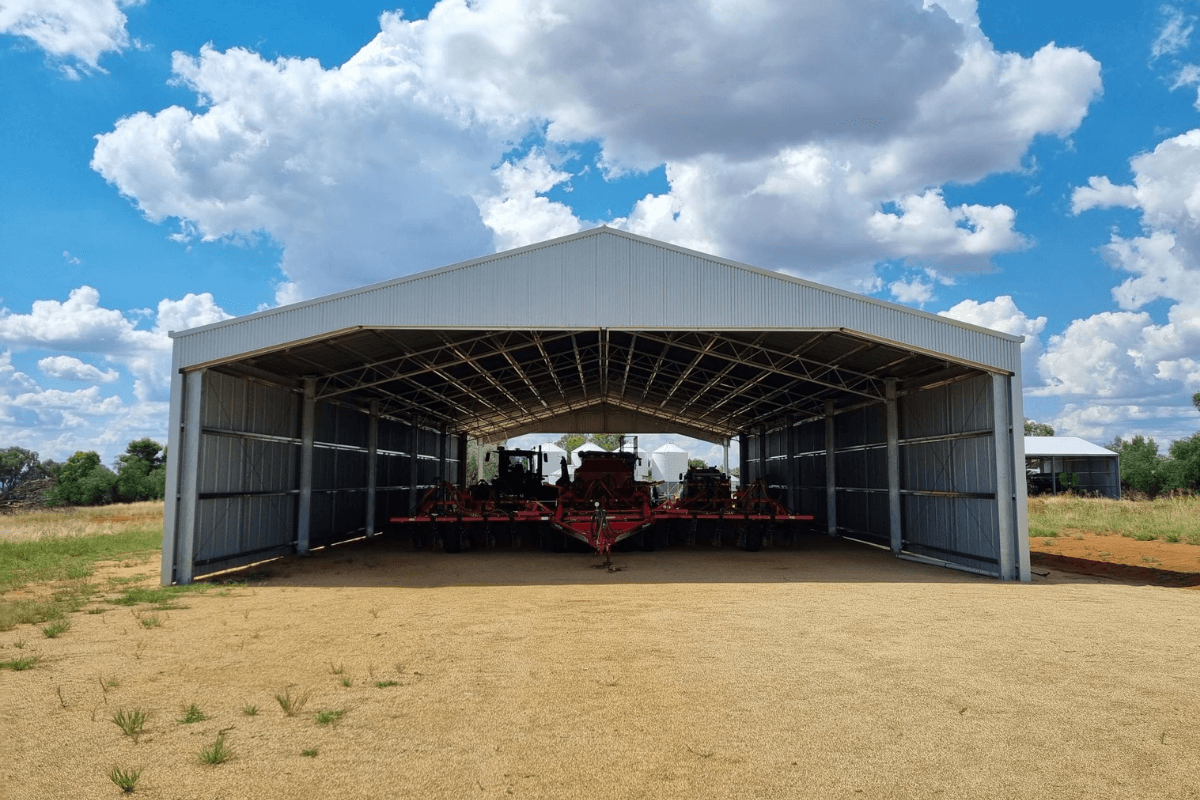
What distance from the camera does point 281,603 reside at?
39.7ft

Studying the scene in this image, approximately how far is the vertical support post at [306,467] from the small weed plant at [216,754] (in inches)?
561

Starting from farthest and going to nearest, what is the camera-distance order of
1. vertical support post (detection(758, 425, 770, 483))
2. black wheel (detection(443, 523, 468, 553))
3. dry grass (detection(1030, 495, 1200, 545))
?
vertical support post (detection(758, 425, 770, 483)), dry grass (detection(1030, 495, 1200, 545)), black wheel (detection(443, 523, 468, 553))

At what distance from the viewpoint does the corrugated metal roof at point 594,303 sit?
14500mm

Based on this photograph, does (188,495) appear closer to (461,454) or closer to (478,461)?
(461,454)

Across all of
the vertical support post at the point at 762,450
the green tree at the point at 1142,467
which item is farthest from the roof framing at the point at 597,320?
the green tree at the point at 1142,467

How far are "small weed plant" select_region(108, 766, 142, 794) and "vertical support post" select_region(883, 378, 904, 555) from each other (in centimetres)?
1703

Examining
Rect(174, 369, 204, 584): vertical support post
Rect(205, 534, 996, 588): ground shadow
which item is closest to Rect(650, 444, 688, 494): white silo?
Rect(205, 534, 996, 588): ground shadow

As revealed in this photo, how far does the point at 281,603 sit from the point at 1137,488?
205ft

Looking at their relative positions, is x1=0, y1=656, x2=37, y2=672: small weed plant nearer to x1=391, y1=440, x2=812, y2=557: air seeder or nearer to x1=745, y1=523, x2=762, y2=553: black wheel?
x1=391, y1=440, x2=812, y2=557: air seeder

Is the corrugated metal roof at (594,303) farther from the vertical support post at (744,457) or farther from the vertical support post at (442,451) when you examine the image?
the vertical support post at (744,457)

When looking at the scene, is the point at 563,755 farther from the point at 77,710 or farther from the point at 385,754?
the point at 77,710

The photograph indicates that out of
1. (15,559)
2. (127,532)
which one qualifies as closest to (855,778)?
(15,559)

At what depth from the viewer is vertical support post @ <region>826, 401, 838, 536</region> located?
2459 cm

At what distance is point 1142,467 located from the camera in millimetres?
56625
